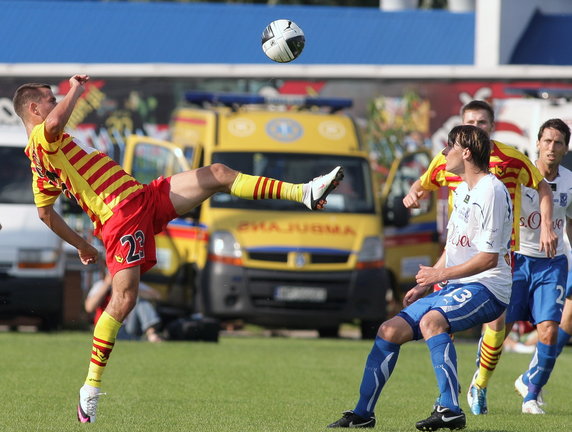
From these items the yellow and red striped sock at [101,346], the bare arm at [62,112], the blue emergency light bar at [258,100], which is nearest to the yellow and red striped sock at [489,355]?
the yellow and red striped sock at [101,346]

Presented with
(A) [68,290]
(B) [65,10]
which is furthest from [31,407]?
(B) [65,10]

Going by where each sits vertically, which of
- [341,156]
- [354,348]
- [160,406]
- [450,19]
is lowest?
[354,348]

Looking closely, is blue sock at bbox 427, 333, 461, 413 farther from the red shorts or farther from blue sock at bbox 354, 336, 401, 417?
the red shorts

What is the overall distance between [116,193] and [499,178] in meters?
2.77

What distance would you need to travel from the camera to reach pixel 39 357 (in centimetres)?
1402

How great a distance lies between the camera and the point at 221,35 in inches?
1131

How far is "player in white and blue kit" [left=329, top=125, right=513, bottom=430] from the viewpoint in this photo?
7.68m

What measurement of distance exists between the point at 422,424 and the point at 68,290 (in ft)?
38.3

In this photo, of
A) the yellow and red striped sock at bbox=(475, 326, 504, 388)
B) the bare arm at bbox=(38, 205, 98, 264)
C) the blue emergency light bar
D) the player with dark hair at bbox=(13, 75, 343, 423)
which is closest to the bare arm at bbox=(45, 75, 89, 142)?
the player with dark hair at bbox=(13, 75, 343, 423)

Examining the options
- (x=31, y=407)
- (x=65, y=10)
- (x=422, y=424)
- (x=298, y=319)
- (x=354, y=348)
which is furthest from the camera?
(x=65, y=10)

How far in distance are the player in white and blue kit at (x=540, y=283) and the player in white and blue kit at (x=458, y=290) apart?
1.97m

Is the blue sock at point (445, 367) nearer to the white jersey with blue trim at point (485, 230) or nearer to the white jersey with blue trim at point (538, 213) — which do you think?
the white jersey with blue trim at point (485, 230)

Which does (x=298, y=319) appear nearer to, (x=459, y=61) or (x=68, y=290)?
(x=68, y=290)

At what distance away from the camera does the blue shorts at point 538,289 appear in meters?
9.84
